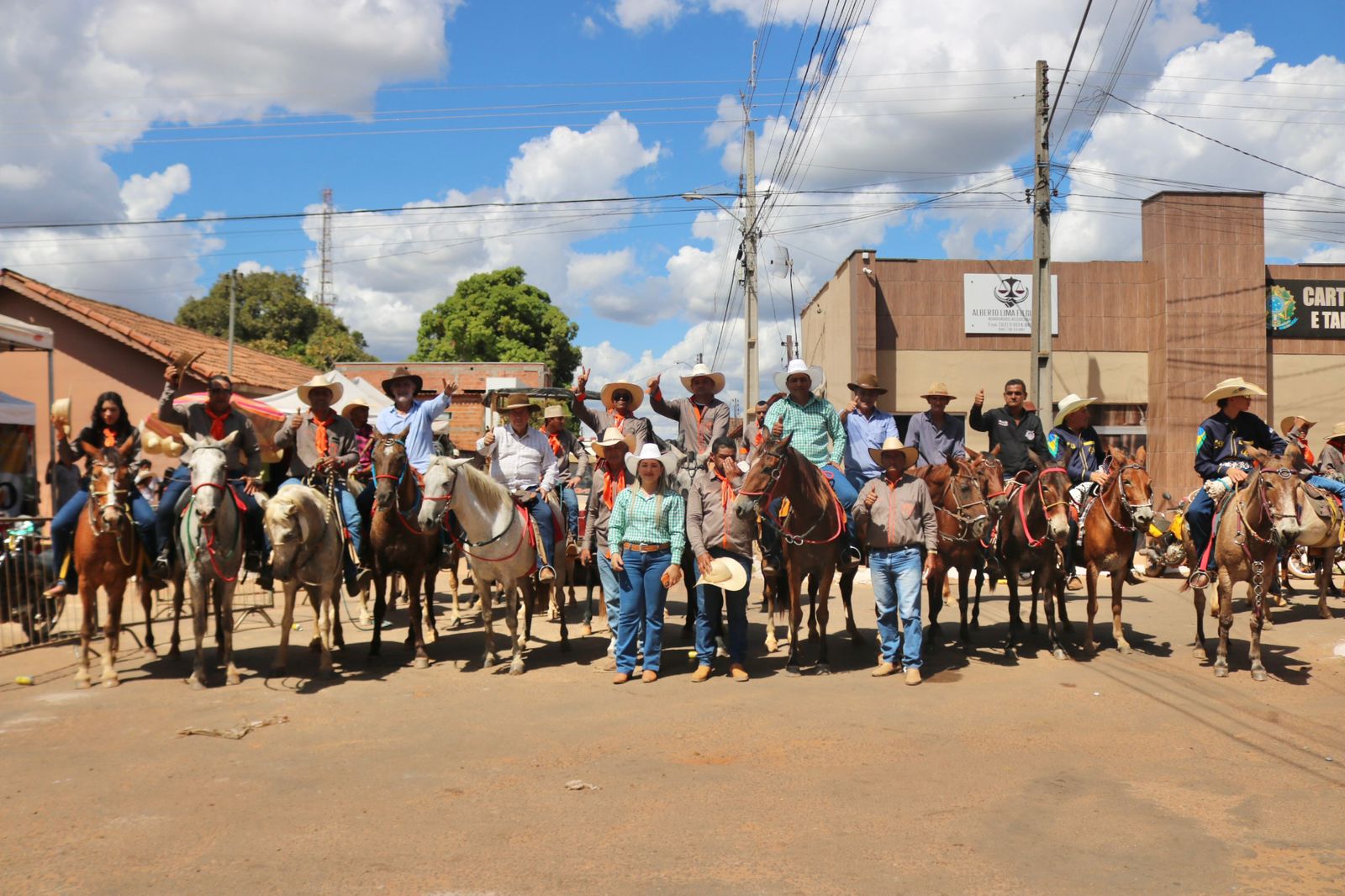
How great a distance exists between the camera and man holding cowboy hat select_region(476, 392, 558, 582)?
1034 centimetres

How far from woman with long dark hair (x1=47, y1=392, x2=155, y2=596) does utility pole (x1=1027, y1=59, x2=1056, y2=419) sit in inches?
552

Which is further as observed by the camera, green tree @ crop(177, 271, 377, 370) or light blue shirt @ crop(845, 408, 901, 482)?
green tree @ crop(177, 271, 377, 370)

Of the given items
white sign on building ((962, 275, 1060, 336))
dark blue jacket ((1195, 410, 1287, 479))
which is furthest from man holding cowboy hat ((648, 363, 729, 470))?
white sign on building ((962, 275, 1060, 336))

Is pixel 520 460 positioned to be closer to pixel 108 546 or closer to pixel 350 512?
pixel 350 512

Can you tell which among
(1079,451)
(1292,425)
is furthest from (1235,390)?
(1292,425)

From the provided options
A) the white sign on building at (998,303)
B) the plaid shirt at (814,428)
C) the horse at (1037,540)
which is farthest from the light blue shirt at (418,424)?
the white sign on building at (998,303)

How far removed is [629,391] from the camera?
11047mm

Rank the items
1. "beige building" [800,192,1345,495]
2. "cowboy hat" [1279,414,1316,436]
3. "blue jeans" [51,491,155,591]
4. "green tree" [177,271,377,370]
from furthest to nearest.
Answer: "green tree" [177,271,377,370] → "beige building" [800,192,1345,495] → "cowboy hat" [1279,414,1316,436] → "blue jeans" [51,491,155,591]

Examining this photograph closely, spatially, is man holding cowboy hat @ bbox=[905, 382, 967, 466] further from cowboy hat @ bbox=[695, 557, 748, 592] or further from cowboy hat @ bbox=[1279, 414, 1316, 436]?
cowboy hat @ bbox=[1279, 414, 1316, 436]

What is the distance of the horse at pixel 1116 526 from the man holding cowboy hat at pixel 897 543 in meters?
2.12

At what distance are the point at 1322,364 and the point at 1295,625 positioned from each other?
54.4 ft

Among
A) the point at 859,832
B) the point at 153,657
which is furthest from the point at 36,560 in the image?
the point at 859,832

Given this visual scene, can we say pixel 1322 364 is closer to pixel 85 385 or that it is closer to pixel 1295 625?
pixel 1295 625

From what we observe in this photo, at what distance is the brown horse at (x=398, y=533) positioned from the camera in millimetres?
9164
